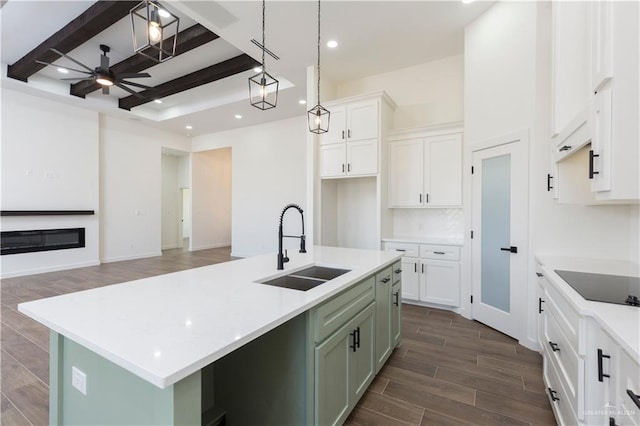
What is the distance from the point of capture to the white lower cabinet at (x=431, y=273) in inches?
146

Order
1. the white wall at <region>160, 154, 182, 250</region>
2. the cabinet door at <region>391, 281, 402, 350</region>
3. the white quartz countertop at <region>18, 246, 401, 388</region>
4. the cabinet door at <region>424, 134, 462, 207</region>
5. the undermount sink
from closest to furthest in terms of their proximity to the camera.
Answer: the white quartz countertop at <region>18, 246, 401, 388</region> < the undermount sink < the cabinet door at <region>391, 281, 402, 350</region> < the cabinet door at <region>424, 134, 462, 207</region> < the white wall at <region>160, 154, 182, 250</region>

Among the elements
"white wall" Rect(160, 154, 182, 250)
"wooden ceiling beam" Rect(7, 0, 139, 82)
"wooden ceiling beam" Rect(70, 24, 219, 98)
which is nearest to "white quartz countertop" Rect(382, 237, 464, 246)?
"wooden ceiling beam" Rect(70, 24, 219, 98)

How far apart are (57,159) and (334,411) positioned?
753cm

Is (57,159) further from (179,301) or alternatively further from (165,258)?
(179,301)

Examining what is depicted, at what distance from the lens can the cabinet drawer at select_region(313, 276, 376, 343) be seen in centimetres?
146

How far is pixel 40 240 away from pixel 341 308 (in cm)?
718

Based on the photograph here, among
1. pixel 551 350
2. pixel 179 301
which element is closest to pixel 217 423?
pixel 179 301

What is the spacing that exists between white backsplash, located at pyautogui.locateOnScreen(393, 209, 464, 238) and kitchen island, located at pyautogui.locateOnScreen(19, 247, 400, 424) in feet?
8.26

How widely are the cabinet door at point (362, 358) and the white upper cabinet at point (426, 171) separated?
2.46 metres

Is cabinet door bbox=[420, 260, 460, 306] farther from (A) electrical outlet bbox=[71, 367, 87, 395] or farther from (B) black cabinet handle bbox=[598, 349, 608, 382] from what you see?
(A) electrical outlet bbox=[71, 367, 87, 395]

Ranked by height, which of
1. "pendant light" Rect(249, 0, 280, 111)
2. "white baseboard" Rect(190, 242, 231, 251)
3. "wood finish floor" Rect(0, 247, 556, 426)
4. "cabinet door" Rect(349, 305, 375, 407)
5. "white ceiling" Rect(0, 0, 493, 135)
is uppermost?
"white ceiling" Rect(0, 0, 493, 135)

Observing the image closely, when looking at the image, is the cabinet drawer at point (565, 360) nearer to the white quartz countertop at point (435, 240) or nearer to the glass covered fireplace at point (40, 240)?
the white quartz countertop at point (435, 240)

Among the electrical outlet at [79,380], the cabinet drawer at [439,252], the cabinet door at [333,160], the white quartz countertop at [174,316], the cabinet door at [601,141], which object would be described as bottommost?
the electrical outlet at [79,380]

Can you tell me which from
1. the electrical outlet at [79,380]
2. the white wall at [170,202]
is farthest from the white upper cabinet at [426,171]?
the white wall at [170,202]
